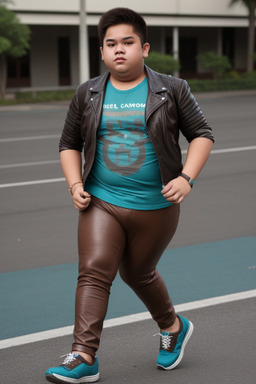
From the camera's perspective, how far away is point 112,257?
374cm

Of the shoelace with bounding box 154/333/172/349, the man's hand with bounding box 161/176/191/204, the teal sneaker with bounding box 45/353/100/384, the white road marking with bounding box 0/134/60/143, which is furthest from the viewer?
the white road marking with bounding box 0/134/60/143

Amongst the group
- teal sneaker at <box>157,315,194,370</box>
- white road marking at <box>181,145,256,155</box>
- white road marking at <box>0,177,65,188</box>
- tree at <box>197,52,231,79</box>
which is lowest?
tree at <box>197,52,231,79</box>

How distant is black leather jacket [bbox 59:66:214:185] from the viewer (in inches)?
147

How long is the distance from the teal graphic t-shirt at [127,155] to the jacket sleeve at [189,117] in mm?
188

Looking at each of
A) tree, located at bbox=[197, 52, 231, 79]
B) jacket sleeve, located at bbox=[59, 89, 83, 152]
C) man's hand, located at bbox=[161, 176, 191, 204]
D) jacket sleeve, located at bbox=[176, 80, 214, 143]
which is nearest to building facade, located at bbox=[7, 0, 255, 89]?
tree, located at bbox=[197, 52, 231, 79]

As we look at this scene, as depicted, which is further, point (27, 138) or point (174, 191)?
point (27, 138)

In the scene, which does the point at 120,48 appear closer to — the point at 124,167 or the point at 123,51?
the point at 123,51

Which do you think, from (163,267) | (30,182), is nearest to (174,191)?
(163,267)

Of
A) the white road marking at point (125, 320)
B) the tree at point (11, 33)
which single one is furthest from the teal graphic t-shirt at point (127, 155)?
the tree at point (11, 33)

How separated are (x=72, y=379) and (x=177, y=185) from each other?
107 centimetres

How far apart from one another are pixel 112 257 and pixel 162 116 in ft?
2.44

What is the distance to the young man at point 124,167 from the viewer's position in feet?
12.2

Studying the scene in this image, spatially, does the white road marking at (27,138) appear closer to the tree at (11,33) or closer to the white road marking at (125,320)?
the white road marking at (125,320)

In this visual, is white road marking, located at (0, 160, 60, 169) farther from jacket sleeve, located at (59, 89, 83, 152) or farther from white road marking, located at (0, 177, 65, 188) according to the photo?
jacket sleeve, located at (59, 89, 83, 152)
